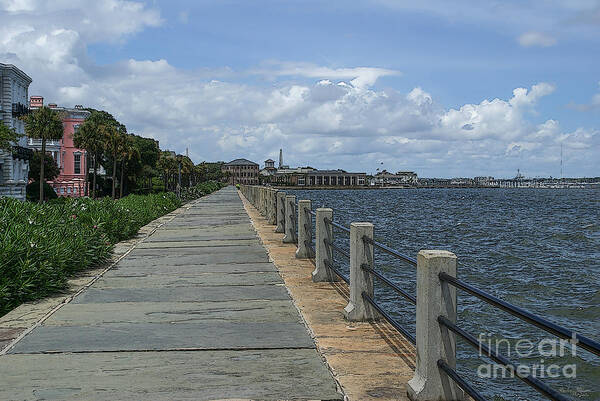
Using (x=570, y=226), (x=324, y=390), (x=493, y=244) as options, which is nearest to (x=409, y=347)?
(x=324, y=390)

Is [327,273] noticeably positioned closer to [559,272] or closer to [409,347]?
[409,347]

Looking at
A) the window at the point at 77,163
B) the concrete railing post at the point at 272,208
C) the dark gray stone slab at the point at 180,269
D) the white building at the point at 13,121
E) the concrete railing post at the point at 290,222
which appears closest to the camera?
the dark gray stone slab at the point at 180,269

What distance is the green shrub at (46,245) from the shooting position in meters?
9.22

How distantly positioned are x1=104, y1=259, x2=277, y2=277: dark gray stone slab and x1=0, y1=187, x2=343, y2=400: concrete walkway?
0.23 metres

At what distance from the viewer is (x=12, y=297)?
898cm

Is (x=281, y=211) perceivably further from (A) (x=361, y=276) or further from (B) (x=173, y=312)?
(A) (x=361, y=276)

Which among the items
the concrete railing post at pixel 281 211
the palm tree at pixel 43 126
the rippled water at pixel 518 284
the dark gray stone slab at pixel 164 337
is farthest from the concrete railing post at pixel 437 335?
→ the palm tree at pixel 43 126

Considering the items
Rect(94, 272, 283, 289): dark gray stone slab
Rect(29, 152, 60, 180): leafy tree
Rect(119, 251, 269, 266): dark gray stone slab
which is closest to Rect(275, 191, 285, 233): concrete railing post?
Rect(119, 251, 269, 266): dark gray stone slab

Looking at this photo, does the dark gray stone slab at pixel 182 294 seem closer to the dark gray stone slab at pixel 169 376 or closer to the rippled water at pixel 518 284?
the dark gray stone slab at pixel 169 376

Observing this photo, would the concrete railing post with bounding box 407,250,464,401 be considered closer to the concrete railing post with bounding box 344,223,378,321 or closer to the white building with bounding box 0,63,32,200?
the concrete railing post with bounding box 344,223,378,321

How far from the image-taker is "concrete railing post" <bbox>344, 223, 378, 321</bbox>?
7.75m

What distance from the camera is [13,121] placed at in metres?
60.0

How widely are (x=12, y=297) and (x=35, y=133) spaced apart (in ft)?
152

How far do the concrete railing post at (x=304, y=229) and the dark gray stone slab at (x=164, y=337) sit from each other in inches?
207
